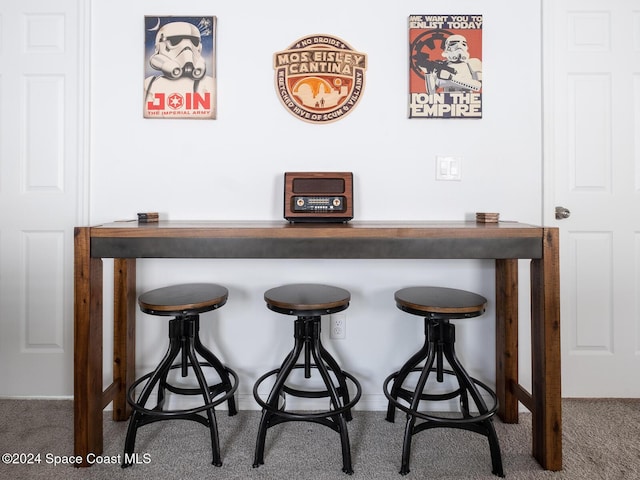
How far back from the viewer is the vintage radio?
1659 millimetres

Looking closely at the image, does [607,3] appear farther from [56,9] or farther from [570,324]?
[56,9]

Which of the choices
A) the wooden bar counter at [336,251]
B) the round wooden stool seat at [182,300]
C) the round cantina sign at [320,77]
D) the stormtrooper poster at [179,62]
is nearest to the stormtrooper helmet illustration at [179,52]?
the stormtrooper poster at [179,62]

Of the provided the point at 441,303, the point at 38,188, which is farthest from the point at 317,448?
the point at 38,188

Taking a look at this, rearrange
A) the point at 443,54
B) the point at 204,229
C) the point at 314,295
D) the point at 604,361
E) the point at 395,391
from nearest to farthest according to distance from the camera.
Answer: the point at 204,229 < the point at 314,295 < the point at 395,391 < the point at 443,54 < the point at 604,361

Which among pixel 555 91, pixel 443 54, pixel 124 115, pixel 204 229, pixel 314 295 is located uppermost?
pixel 443 54

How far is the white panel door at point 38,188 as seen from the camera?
186cm

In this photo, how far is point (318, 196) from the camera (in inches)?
66.0

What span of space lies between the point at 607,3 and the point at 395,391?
2111mm

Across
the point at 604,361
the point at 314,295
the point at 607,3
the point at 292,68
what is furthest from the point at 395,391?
the point at 607,3

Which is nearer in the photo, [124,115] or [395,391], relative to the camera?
[395,391]

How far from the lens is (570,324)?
1.92 meters

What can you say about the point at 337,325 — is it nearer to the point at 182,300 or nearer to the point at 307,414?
the point at 307,414

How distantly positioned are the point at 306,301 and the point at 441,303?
496mm

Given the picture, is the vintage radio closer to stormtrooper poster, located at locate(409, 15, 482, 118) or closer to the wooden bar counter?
the wooden bar counter
